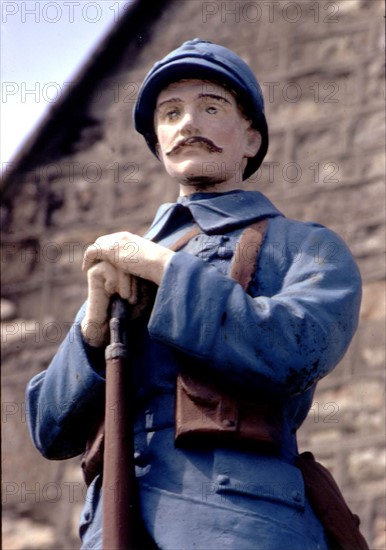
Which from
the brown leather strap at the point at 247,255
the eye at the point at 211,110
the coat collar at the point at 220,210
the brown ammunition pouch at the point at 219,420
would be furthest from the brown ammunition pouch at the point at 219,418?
the eye at the point at 211,110

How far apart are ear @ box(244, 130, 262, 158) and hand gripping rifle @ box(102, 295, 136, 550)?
1.83ft

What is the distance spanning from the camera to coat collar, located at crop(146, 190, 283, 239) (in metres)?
3.77

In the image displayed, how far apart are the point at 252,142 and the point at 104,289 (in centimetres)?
53

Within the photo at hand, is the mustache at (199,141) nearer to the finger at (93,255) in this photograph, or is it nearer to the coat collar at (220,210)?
the coat collar at (220,210)

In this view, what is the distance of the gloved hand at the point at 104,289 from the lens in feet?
11.9

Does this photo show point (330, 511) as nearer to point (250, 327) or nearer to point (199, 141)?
point (250, 327)

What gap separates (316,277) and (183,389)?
333 mm

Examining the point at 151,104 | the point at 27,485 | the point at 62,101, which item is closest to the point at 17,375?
the point at 27,485

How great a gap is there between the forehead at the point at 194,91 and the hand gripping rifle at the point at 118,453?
525mm

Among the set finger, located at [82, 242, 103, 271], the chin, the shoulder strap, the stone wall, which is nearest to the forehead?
the chin

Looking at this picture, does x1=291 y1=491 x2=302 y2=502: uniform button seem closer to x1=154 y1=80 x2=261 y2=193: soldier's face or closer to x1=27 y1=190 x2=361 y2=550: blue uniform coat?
x1=27 y1=190 x2=361 y2=550: blue uniform coat

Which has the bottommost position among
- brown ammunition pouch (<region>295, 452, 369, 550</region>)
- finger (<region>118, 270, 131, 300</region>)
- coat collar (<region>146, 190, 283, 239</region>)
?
brown ammunition pouch (<region>295, 452, 369, 550</region>)

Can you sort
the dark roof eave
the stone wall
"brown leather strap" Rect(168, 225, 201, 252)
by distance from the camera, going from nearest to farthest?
"brown leather strap" Rect(168, 225, 201, 252) < the stone wall < the dark roof eave

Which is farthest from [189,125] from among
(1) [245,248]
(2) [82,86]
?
(2) [82,86]
